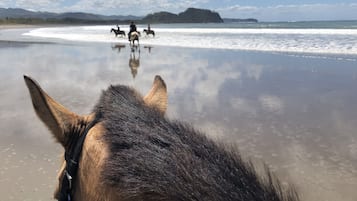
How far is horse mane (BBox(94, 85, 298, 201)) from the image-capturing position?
97 centimetres

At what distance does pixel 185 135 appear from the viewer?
1213 millimetres

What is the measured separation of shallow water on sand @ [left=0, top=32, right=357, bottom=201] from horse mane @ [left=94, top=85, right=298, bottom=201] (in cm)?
256

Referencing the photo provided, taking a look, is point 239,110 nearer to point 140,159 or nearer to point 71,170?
point 71,170

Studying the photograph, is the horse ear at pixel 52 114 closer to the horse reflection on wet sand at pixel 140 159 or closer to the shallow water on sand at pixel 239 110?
the horse reflection on wet sand at pixel 140 159

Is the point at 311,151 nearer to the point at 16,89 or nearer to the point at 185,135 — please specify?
the point at 185,135

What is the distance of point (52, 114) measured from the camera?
4.81ft

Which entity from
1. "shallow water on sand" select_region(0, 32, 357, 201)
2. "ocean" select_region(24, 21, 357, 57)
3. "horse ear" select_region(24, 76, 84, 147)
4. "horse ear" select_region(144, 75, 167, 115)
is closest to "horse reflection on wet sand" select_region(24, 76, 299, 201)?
"horse ear" select_region(24, 76, 84, 147)

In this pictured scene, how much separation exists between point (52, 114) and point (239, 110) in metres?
6.60

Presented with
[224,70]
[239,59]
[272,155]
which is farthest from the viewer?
[239,59]

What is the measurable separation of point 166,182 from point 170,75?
37.3ft

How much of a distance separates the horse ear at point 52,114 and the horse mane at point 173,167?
27 centimetres

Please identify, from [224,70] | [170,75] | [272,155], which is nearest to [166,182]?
[272,155]

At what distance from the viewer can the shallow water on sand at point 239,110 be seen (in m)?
4.75

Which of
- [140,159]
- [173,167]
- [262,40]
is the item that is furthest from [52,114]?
[262,40]
